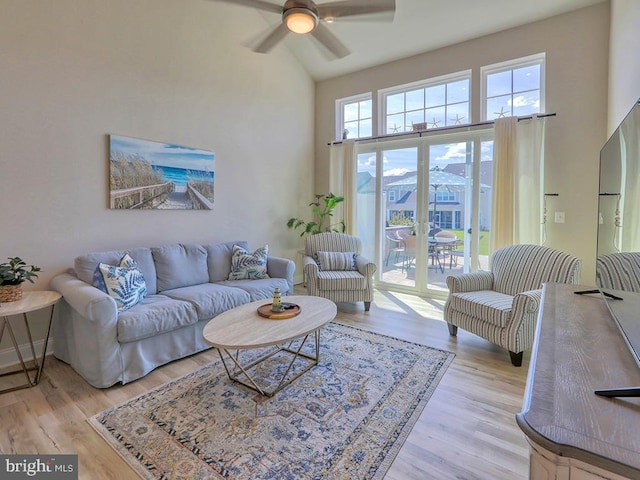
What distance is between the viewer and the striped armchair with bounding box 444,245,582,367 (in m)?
2.48

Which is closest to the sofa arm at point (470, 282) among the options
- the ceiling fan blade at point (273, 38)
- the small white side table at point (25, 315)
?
the ceiling fan blade at point (273, 38)

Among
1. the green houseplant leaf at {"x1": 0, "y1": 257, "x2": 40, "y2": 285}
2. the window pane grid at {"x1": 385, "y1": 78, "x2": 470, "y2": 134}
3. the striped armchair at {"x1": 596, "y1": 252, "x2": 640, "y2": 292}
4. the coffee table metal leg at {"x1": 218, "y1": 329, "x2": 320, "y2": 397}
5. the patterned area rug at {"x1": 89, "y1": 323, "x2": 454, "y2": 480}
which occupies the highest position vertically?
the window pane grid at {"x1": 385, "y1": 78, "x2": 470, "y2": 134}

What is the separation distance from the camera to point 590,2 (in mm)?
3248

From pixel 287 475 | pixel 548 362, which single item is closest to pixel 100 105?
pixel 287 475

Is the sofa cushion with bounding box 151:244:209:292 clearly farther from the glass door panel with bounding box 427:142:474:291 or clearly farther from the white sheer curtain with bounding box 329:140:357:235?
the glass door panel with bounding box 427:142:474:291

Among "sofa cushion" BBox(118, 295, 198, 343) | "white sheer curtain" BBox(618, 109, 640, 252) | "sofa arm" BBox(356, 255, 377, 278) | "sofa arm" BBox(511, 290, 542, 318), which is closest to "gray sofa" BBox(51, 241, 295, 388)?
"sofa cushion" BBox(118, 295, 198, 343)

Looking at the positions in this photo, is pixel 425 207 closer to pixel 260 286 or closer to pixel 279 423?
pixel 260 286

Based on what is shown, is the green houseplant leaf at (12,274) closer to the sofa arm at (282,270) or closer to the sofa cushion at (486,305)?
the sofa arm at (282,270)

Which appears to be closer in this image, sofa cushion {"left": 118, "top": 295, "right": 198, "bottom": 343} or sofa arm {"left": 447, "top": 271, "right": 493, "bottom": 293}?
sofa cushion {"left": 118, "top": 295, "right": 198, "bottom": 343}

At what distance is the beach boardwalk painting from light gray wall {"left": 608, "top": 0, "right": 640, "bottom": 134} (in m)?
3.90

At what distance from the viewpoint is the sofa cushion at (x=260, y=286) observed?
3156 mm

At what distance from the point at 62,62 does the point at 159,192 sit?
1.31 m

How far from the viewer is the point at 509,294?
3.02m

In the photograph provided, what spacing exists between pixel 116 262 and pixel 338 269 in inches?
94.8
